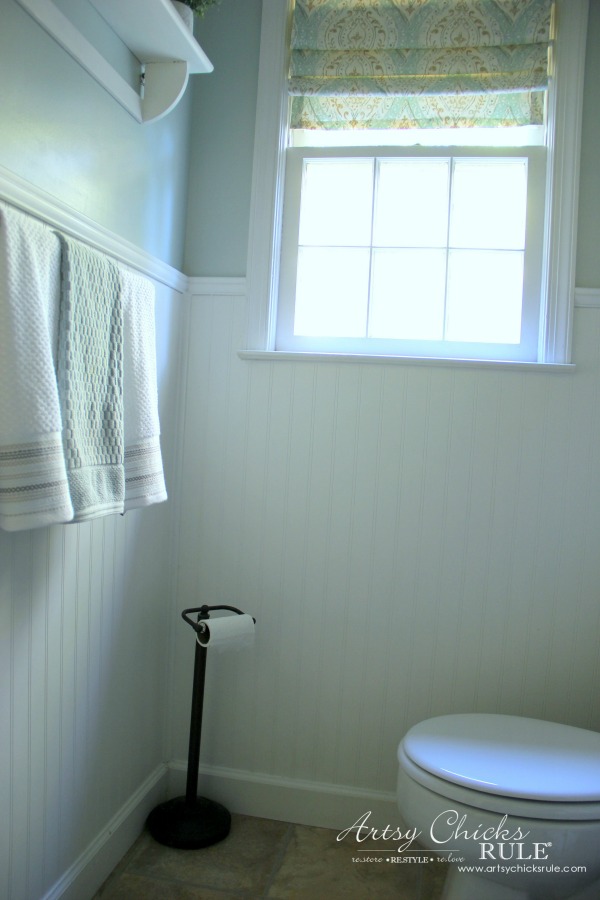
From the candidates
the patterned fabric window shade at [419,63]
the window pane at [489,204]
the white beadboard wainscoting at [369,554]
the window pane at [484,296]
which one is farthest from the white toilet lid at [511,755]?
the patterned fabric window shade at [419,63]

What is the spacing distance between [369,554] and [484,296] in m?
0.75

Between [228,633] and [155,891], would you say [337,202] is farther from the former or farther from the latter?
[155,891]

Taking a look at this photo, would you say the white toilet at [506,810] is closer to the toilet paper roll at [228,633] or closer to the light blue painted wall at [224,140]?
the toilet paper roll at [228,633]

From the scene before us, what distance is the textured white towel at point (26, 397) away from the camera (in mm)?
1043

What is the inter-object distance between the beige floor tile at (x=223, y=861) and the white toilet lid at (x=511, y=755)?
55cm

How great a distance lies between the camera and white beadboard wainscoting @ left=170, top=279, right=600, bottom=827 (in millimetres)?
1835

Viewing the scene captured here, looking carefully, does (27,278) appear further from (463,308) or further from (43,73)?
(463,308)

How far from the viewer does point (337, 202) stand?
202 cm

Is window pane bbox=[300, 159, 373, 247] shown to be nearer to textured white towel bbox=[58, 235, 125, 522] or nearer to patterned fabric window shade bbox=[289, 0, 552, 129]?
patterned fabric window shade bbox=[289, 0, 552, 129]

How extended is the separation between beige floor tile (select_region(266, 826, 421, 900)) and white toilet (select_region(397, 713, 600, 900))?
0.77ft

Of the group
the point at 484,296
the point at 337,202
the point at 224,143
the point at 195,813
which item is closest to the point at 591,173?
the point at 484,296

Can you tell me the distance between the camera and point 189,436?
2010mm

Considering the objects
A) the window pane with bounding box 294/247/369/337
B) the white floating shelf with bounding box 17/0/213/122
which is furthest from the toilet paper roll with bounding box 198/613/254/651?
the white floating shelf with bounding box 17/0/213/122

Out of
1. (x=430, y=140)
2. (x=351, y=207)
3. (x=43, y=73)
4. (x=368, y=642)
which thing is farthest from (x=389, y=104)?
(x=368, y=642)
